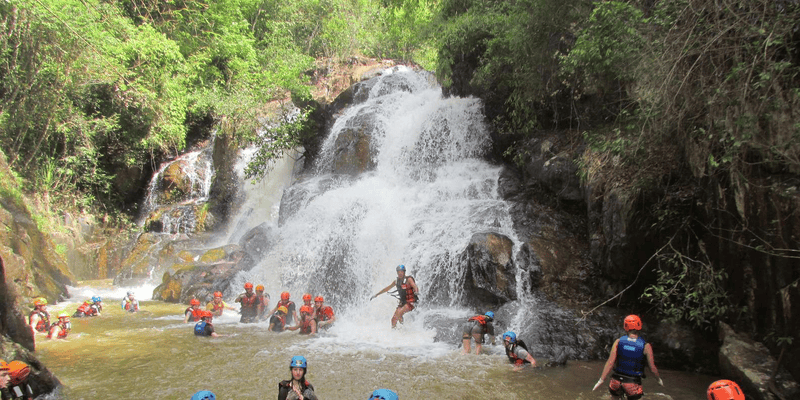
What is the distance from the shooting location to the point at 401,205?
12.2 m

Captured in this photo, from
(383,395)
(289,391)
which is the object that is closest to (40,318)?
(289,391)

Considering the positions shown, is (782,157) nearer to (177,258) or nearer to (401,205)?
(401,205)

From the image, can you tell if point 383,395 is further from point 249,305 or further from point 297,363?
point 249,305

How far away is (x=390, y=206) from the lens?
1230cm

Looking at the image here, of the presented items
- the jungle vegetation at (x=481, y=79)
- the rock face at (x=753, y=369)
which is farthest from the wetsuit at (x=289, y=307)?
the rock face at (x=753, y=369)

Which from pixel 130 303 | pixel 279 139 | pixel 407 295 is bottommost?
pixel 130 303

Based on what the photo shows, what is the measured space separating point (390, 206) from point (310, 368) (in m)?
6.61

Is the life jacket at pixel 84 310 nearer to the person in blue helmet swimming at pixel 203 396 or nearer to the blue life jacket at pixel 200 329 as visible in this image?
the blue life jacket at pixel 200 329

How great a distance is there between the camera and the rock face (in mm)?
4516

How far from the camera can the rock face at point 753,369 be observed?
14.8ft

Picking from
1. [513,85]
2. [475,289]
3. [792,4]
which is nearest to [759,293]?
[792,4]

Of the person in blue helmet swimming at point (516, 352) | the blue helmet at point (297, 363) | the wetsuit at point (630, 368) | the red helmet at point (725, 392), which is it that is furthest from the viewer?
the person in blue helmet swimming at point (516, 352)

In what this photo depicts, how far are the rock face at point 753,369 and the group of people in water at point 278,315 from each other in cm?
627

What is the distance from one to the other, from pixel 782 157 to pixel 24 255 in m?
14.6
